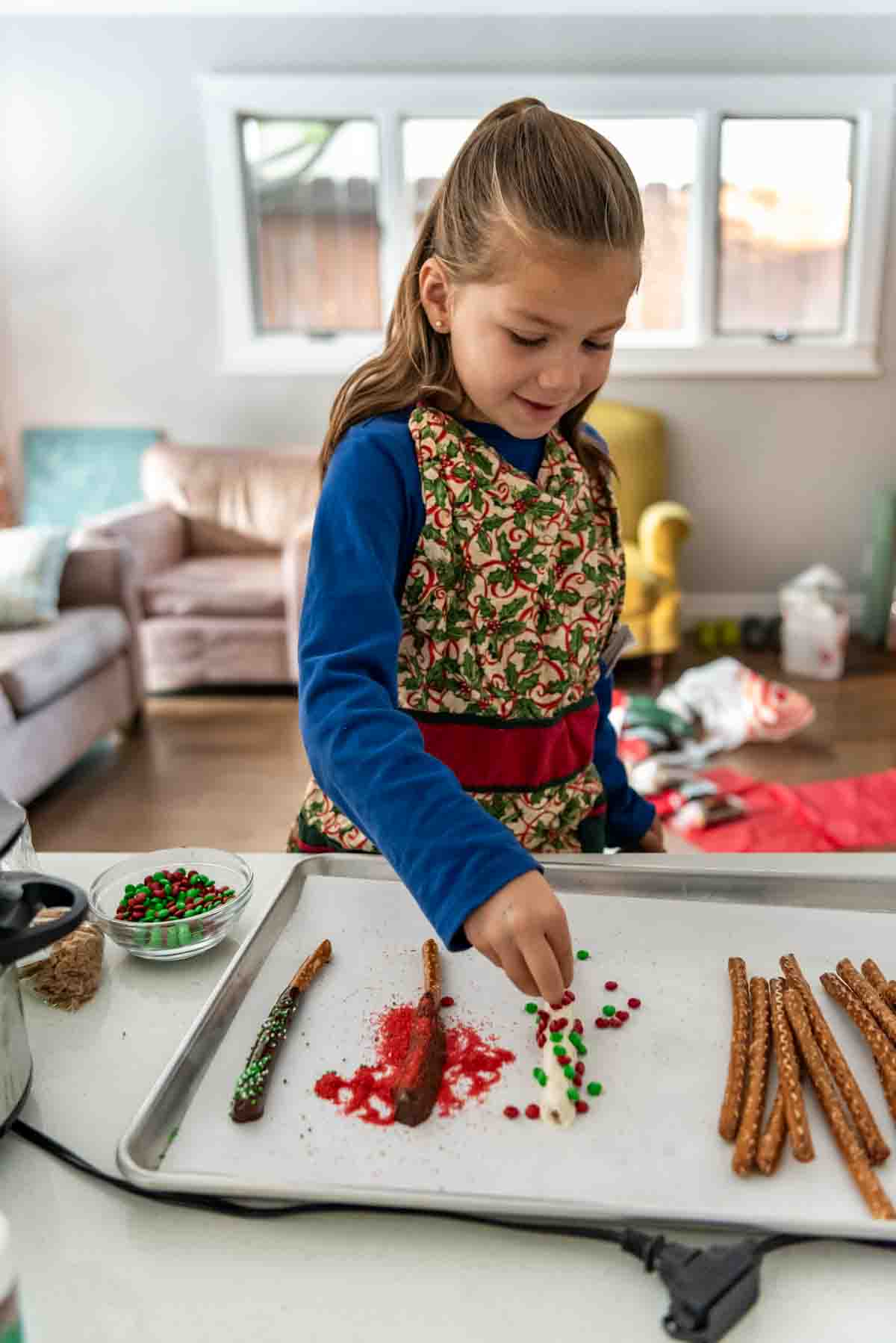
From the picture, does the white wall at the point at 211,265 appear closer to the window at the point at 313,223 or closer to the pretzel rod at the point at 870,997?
the window at the point at 313,223

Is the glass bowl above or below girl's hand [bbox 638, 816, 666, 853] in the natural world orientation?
above

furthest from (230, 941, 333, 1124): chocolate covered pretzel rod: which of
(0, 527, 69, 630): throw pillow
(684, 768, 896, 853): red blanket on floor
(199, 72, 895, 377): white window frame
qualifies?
(199, 72, 895, 377): white window frame

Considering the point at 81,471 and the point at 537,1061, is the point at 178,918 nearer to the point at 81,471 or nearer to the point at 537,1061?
the point at 537,1061

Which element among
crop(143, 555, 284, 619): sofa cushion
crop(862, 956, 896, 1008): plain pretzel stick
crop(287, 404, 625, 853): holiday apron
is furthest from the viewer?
crop(143, 555, 284, 619): sofa cushion

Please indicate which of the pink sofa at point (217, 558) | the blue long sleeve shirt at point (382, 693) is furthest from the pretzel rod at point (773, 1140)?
the pink sofa at point (217, 558)

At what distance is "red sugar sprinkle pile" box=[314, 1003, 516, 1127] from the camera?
2.31ft

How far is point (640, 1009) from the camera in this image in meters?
0.80

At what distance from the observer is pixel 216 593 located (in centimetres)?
395

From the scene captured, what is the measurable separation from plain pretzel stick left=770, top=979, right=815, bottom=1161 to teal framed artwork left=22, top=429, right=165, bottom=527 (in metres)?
4.46

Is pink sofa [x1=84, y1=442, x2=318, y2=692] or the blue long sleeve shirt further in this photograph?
pink sofa [x1=84, y1=442, x2=318, y2=692]

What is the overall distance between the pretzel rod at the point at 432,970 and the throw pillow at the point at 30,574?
2.73 m

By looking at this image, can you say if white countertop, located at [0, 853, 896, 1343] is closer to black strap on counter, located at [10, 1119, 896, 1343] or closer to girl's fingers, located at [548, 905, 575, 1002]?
black strap on counter, located at [10, 1119, 896, 1343]

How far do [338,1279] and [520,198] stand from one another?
0.75 metres

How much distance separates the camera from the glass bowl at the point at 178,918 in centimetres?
88
